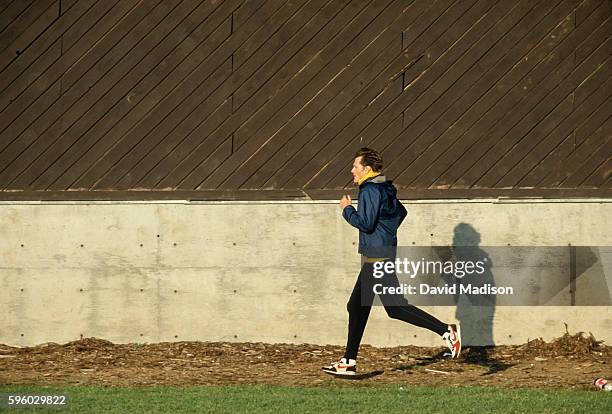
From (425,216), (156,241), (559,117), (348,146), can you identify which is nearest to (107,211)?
(156,241)

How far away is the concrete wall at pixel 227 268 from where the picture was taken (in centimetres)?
1123

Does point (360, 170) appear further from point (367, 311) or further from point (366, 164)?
point (367, 311)

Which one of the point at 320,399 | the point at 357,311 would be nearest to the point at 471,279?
the point at 357,311

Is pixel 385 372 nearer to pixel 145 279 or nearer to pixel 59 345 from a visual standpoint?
pixel 145 279

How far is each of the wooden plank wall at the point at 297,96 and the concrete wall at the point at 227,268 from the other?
0.26 metres

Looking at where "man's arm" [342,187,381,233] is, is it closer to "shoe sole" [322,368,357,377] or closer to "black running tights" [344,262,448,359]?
"black running tights" [344,262,448,359]

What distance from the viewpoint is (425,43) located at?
11.5 metres

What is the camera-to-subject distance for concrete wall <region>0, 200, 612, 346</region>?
442 inches

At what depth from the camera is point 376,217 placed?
9.09 metres

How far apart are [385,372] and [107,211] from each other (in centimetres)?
355

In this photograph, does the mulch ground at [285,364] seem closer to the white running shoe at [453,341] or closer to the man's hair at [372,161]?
the white running shoe at [453,341]

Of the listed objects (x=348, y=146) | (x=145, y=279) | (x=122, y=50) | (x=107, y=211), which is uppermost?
(x=122, y=50)

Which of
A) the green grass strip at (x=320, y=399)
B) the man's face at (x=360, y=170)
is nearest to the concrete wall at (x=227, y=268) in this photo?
the man's face at (x=360, y=170)

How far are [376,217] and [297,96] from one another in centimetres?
282
